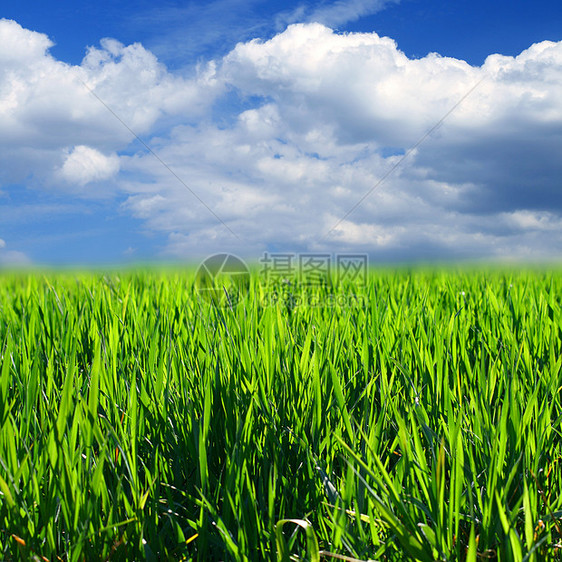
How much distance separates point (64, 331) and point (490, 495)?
1.63m

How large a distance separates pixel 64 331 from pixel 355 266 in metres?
2.82

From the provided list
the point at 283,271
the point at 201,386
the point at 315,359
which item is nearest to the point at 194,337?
the point at 201,386

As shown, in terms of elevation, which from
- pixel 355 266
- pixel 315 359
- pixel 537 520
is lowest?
pixel 537 520

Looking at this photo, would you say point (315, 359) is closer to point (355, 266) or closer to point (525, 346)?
point (525, 346)

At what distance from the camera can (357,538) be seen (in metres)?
0.84

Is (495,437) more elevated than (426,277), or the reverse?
(426,277)

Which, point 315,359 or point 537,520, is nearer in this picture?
point 537,520

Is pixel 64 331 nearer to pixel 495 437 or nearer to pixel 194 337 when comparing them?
pixel 194 337

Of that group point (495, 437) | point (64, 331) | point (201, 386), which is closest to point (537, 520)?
point (495, 437)

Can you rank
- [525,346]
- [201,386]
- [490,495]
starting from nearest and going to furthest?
1. [490,495]
2. [201,386]
3. [525,346]

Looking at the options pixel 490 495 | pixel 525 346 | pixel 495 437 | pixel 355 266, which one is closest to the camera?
pixel 490 495

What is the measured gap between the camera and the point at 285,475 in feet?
3.50

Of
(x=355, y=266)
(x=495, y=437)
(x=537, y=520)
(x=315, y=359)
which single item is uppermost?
(x=355, y=266)

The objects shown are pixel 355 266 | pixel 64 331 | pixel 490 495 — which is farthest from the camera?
pixel 355 266
